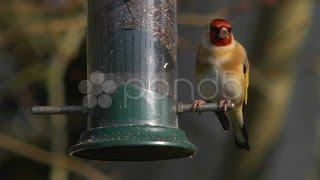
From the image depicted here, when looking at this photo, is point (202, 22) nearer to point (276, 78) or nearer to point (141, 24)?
point (276, 78)

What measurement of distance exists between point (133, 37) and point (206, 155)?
12.2 feet

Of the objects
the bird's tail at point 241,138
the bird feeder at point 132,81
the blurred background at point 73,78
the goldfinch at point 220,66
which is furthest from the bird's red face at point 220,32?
the blurred background at point 73,78

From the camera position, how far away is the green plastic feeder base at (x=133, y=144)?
4.59m

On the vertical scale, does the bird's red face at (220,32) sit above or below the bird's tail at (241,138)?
above

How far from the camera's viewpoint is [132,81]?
16.0 feet

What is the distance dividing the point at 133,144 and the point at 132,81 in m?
0.42

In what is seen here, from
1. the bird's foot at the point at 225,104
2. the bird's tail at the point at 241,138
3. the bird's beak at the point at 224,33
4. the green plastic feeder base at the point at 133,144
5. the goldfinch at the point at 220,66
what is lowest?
the bird's tail at the point at 241,138

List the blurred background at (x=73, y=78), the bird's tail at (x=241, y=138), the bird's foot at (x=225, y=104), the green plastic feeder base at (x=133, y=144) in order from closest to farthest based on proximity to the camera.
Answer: the green plastic feeder base at (x=133, y=144) < the bird's foot at (x=225, y=104) < the bird's tail at (x=241, y=138) < the blurred background at (x=73, y=78)

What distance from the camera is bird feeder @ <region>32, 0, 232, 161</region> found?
4.75m

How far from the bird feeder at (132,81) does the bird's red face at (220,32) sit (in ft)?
0.95

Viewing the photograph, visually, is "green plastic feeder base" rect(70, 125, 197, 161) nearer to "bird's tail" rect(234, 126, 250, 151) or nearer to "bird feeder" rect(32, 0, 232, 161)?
"bird feeder" rect(32, 0, 232, 161)

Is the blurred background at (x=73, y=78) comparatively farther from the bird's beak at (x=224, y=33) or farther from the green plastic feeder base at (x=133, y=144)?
the green plastic feeder base at (x=133, y=144)

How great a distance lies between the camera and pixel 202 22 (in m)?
6.93

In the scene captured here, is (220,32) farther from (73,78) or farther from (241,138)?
(73,78)
